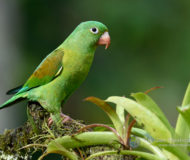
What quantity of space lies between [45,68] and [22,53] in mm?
5975

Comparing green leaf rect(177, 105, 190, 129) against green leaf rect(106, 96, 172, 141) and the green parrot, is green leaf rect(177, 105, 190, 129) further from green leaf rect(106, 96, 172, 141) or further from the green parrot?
the green parrot

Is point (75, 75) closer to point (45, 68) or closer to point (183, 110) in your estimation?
point (45, 68)

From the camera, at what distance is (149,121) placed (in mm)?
1072

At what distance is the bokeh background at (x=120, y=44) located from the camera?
874cm

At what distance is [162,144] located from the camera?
103 centimetres

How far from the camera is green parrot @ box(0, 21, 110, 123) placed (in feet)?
7.76

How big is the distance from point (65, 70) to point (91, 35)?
34 centimetres

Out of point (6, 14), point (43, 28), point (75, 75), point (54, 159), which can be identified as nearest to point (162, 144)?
point (54, 159)

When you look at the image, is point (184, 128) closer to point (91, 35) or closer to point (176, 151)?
point (176, 151)

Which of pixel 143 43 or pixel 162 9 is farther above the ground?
pixel 162 9

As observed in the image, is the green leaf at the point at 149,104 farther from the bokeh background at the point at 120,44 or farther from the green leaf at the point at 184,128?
the bokeh background at the point at 120,44

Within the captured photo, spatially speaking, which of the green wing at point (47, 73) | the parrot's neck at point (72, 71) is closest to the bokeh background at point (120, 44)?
the green wing at point (47, 73)

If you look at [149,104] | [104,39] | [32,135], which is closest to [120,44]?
[104,39]

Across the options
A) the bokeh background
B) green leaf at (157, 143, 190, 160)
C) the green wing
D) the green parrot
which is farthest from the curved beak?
the bokeh background
